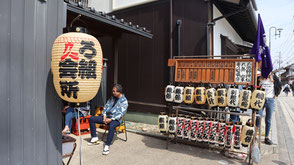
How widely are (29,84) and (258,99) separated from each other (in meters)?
4.25

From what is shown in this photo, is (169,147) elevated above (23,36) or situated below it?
below

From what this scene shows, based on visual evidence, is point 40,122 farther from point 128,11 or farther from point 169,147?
point 128,11

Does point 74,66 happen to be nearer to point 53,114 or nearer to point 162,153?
point 53,114

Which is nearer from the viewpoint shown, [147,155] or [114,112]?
[147,155]

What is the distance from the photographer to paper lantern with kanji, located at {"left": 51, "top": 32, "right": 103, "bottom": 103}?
2.37m

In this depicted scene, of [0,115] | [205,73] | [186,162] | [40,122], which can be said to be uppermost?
[205,73]

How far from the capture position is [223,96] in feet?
13.9

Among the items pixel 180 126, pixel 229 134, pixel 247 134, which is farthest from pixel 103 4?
pixel 247 134

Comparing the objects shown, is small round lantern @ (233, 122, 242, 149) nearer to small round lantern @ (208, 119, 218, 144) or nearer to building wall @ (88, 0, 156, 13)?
small round lantern @ (208, 119, 218, 144)

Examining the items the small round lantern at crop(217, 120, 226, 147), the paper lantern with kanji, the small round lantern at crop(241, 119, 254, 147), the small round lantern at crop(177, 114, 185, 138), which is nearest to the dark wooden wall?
the small round lantern at crop(177, 114, 185, 138)

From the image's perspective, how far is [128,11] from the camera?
27.5 feet

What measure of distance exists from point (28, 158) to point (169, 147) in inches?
140

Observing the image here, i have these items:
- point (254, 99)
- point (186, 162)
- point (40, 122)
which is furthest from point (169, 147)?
point (40, 122)

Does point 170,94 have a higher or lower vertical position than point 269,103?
higher
